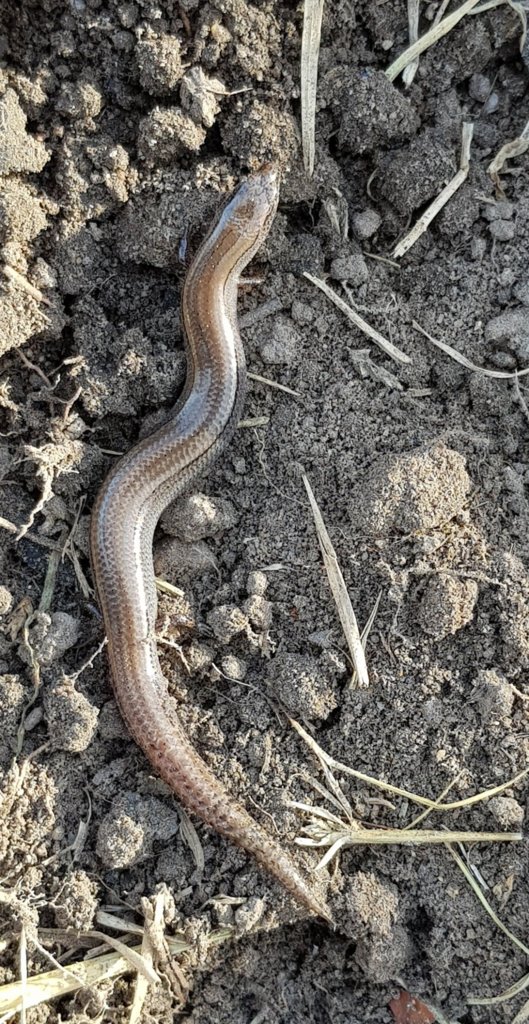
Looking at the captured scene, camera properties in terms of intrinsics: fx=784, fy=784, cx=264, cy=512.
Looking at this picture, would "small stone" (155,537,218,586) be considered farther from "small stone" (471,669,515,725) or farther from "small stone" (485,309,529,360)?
"small stone" (485,309,529,360)

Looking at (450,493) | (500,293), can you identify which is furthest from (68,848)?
(500,293)

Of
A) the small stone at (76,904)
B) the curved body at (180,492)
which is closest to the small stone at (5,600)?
the curved body at (180,492)

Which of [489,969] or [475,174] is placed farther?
[475,174]

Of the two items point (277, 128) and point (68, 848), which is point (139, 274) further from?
point (68, 848)

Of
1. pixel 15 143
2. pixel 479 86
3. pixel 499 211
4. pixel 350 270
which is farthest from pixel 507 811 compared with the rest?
pixel 15 143

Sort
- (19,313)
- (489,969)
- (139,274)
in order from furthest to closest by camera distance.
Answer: (139,274) → (19,313) → (489,969)
